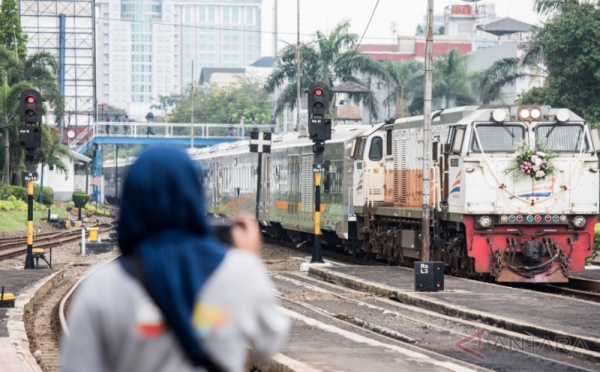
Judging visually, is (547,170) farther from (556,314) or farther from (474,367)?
(474,367)

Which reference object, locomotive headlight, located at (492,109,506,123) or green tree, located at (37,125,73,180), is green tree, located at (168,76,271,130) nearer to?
green tree, located at (37,125,73,180)

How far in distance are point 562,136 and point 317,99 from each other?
5277 millimetres

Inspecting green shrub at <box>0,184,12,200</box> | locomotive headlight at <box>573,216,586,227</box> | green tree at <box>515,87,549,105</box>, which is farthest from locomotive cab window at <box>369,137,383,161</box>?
green shrub at <box>0,184,12,200</box>

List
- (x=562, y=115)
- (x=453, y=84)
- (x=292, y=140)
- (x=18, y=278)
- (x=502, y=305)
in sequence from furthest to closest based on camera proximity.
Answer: (x=453, y=84) → (x=292, y=140) → (x=18, y=278) → (x=562, y=115) → (x=502, y=305)

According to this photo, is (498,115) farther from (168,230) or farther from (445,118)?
(168,230)

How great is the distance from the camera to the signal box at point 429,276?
56.3ft

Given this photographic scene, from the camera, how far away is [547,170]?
64.7 feet

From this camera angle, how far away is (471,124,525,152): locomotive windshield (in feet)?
64.9

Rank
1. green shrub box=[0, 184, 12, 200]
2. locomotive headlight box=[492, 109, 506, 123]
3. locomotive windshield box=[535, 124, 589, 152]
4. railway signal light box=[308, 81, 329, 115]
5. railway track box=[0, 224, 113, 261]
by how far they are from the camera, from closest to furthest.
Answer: locomotive headlight box=[492, 109, 506, 123]
locomotive windshield box=[535, 124, 589, 152]
railway signal light box=[308, 81, 329, 115]
railway track box=[0, 224, 113, 261]
green shrub box=[0, 184, 12, 200]

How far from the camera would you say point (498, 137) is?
19922 millimetres

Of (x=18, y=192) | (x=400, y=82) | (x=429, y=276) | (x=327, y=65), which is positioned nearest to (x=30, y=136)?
(x=429, y=276)

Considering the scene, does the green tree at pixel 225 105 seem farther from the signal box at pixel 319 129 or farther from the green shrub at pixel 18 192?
→ the signal box at pixel 319 129

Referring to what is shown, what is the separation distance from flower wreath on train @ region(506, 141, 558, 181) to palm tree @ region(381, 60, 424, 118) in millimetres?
54009

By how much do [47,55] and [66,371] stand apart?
2375 inches
